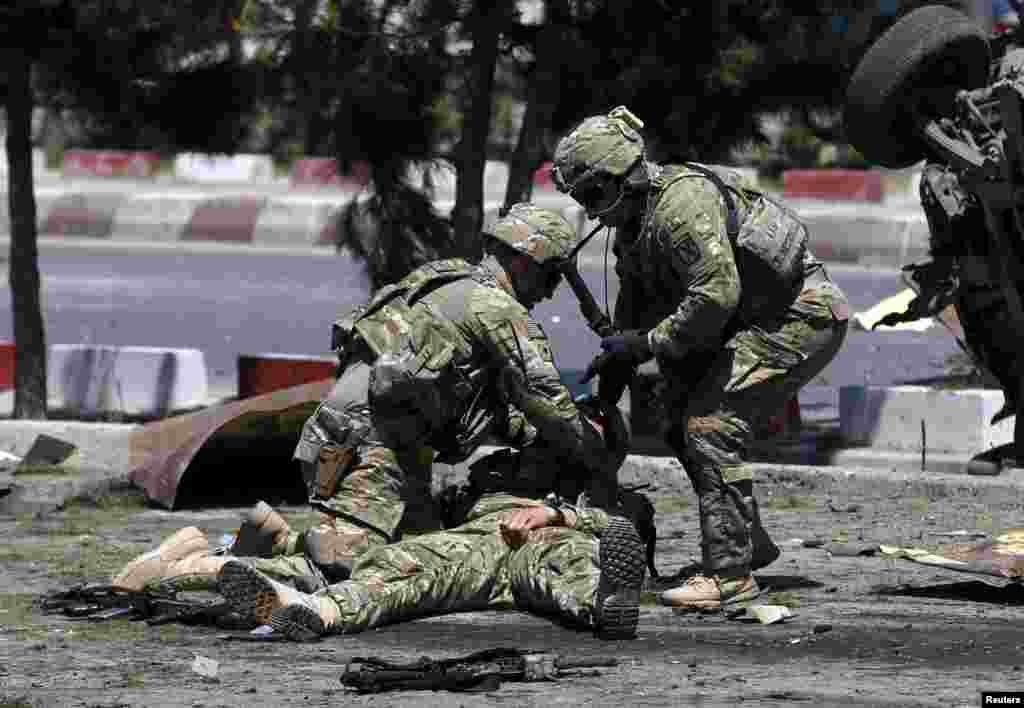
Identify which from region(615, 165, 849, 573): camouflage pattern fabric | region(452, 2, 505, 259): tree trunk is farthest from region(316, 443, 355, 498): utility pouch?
region(452, 2, 505, 259): tree trunk

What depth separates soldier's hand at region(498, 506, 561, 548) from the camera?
7.83 metres

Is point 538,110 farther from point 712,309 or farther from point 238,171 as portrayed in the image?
point 238,171

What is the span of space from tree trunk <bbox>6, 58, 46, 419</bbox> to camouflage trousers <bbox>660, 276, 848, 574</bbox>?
5.43 meters

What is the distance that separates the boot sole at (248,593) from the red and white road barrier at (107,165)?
25835 mm

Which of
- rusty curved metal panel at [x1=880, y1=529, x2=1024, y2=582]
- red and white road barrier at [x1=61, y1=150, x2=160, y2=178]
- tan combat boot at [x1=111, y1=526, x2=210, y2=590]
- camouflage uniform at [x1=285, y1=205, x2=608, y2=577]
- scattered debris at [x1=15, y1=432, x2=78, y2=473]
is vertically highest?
camouflage uniform at [x1=285, y1=205, x2=608, y2=577]

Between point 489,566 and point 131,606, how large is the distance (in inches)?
46.5

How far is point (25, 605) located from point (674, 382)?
2325mm

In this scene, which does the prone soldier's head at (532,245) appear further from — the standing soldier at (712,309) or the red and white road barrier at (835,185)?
the red and white road barrier at (835,185)

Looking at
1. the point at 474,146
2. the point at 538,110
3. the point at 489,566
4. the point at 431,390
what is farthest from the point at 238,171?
the point at 489,566

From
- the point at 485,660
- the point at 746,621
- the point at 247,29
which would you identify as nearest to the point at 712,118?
the point at 247,29

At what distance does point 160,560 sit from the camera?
8008mm

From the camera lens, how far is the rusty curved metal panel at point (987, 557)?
784 centimetres

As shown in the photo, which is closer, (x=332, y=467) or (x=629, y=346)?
(x=629, y=346)

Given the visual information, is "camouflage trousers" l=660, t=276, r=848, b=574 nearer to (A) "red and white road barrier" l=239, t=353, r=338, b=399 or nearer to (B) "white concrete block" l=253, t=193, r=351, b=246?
(A) "red and white road barrier" l=239, t=353, r=338, b=399
